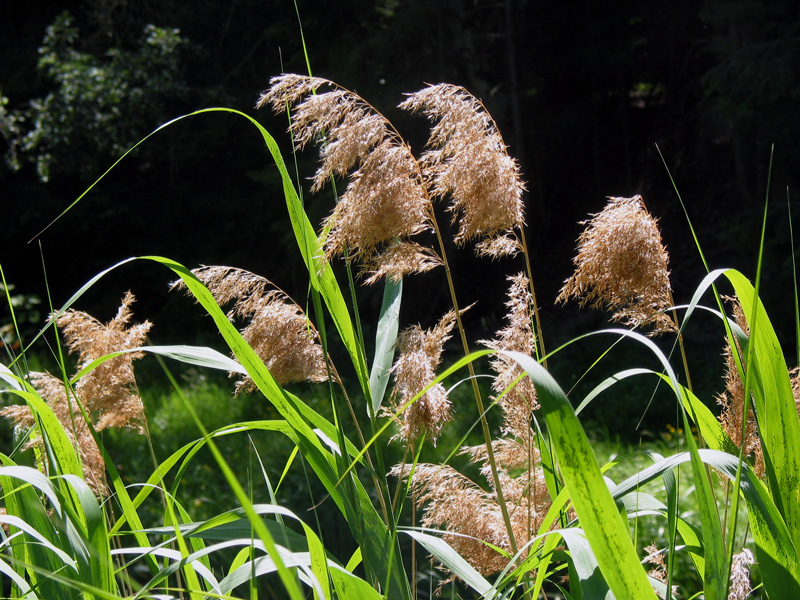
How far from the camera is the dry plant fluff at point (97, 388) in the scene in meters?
1.45

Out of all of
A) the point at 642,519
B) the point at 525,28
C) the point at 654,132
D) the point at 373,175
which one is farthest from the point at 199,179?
the point at 373,175

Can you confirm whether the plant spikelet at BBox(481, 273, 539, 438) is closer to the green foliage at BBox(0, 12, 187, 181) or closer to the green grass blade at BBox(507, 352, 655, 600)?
the green grass blade at BBox(507, 352, 655, 600)

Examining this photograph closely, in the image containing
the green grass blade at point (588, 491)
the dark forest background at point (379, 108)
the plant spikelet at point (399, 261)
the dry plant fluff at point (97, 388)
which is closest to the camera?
the green grass blade at point (588, 491)

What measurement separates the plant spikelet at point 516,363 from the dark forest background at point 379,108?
6.73 m

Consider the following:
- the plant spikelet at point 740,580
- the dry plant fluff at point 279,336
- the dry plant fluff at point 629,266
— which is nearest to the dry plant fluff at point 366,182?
the dry plant fluff at point 279,336

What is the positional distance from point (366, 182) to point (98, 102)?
8524 mm

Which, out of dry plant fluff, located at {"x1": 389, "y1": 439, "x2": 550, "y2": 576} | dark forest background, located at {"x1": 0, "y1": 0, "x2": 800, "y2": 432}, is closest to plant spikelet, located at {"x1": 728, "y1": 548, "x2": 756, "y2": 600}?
dry plant fluff, located at {"x1": 389, "y1": 439, "x2": 550, "y2": 576}

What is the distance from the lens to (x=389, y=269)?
1.18m

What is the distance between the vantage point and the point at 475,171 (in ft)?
3.95

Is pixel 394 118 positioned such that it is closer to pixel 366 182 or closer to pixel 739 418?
pixel 366 182

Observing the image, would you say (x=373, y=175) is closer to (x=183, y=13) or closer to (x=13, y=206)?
(x=183, y=13)

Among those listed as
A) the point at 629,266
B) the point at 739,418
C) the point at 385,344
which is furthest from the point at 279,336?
the point at 739,418

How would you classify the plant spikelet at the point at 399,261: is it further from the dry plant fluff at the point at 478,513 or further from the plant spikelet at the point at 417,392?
the dry plant fluff at the point at 478,513

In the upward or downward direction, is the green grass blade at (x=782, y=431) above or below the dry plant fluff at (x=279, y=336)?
below
